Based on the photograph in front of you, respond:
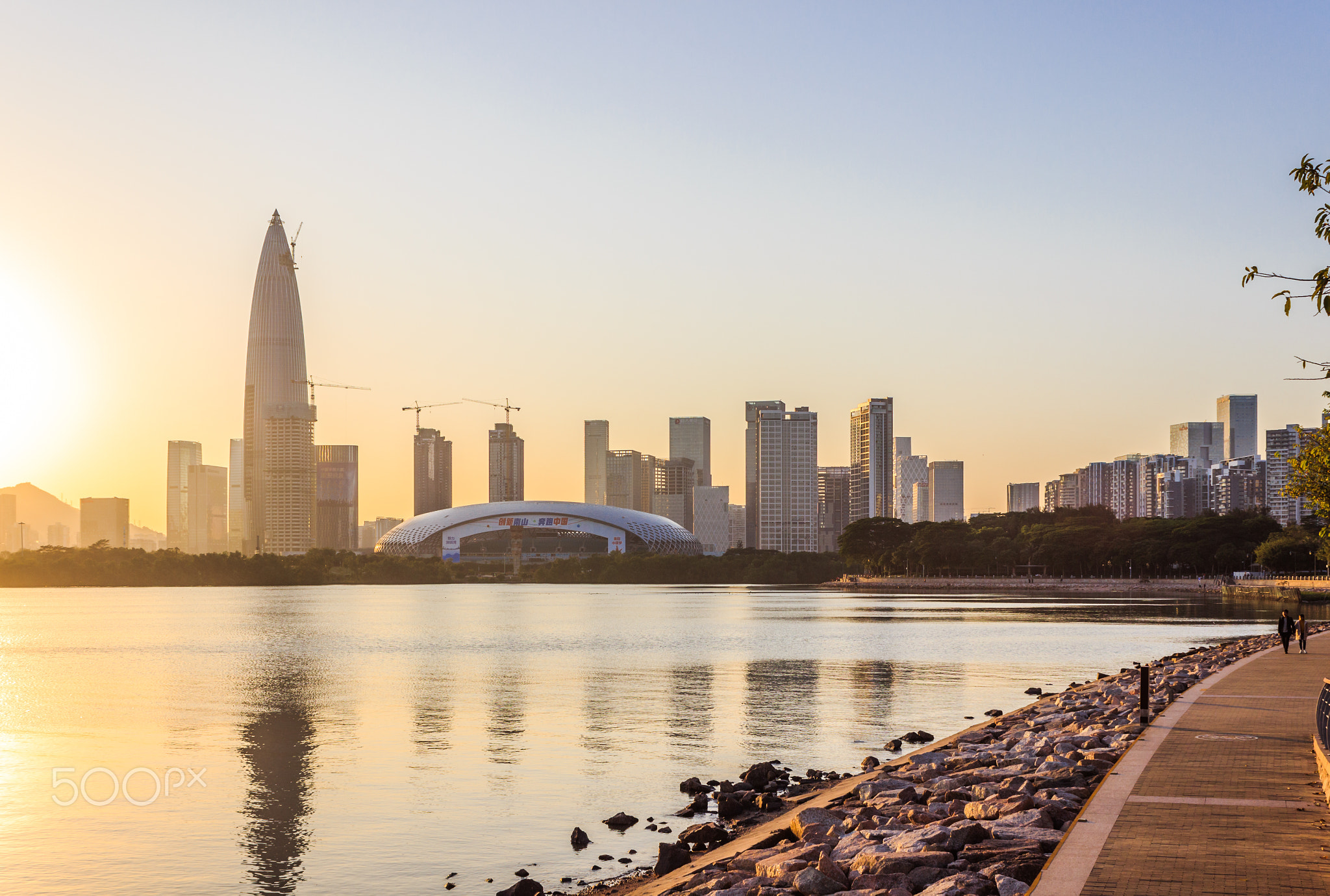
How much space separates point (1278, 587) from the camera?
10769 centimetres

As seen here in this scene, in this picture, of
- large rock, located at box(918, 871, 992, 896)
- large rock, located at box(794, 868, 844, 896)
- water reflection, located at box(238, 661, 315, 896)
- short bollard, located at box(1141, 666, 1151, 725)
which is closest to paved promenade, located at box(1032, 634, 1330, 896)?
short bollard, located at box(1141, 666, 1151, 725)

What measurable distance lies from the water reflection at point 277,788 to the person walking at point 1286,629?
26.5 meters

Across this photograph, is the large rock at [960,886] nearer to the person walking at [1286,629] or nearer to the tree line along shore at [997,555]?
the person walking at [1286,629]

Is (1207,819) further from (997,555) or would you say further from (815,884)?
(997,555)

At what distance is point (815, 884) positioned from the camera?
11.3 m

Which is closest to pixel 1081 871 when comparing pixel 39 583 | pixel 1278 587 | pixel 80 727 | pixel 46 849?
pixel 46 849

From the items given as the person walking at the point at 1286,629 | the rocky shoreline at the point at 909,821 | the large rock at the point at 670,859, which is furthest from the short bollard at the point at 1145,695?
the person walking at the point at 1286,629

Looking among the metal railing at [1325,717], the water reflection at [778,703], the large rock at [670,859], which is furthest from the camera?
the water reflection at [778,703]

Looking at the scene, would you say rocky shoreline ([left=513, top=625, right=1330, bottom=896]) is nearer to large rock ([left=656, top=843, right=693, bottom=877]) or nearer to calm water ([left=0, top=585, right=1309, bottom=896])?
large rock ([left=656, top=843, right=693, bottom=877])

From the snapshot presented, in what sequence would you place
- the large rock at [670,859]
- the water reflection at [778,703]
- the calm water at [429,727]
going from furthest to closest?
the water reflection at [778,703]
the calm water at [429,727]
the large rock at [670,859]

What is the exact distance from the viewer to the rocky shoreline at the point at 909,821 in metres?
11.2

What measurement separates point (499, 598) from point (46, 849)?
4995 inches

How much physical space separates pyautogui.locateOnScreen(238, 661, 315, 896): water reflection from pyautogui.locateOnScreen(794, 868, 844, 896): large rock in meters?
7.28

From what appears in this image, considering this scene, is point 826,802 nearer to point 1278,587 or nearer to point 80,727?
point 80,727
